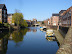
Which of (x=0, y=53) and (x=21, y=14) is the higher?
(x=21, y=14)

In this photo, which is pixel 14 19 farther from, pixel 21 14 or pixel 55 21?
pixel 55 21

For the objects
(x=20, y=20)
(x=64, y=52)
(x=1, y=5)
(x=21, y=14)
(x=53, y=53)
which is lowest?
(x=53, y=53)

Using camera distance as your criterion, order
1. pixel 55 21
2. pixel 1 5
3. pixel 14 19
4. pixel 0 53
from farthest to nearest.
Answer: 1. pixel 55 21
2. pixel 14 19
3. pixel 1 5
4. pixel 0 53

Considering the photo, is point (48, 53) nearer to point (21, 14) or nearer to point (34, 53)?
point (34, 53)

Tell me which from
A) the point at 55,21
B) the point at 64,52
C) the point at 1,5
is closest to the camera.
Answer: the point at 64,52

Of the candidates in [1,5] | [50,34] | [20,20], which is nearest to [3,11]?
[1,5]

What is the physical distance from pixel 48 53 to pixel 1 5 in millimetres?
61422

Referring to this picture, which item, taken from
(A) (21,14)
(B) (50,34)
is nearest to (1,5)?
(A) (21,14)

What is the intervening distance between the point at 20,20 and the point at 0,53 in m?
65.8

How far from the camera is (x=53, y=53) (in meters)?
15.0

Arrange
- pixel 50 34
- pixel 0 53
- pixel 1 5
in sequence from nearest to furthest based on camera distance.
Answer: pixel 0 53, pixel 50 34, pixel 1 5

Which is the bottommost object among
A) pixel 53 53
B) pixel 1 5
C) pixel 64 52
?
pixel 53 53

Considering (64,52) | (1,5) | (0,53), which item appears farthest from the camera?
(1,5)

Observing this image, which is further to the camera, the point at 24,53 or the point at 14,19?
the point at 14,19
